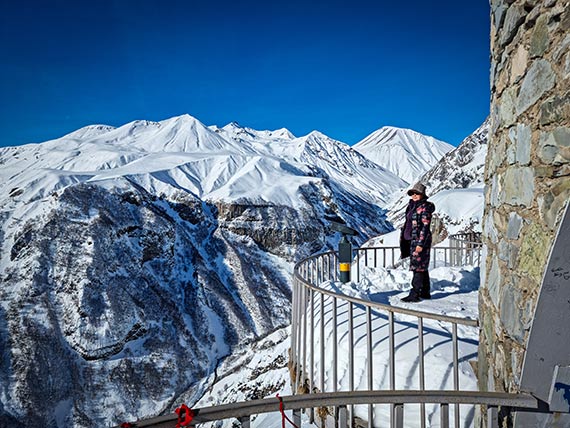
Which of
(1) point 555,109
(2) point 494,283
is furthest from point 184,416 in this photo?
(1) point 555,109

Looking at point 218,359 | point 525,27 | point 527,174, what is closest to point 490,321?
point 527,174

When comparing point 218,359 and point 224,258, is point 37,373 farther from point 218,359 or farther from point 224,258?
point 224,258

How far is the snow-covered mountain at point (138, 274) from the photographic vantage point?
34.7 m

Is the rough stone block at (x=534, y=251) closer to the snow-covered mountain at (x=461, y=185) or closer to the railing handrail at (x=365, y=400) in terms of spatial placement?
the railing handrail at (x=365, y=400)

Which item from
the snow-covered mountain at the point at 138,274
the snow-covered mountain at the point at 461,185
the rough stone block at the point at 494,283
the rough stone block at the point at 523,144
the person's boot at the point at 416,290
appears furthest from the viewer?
the snow-covered mountain at the point at 138,274

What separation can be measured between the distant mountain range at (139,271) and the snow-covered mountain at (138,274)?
149 millimetres

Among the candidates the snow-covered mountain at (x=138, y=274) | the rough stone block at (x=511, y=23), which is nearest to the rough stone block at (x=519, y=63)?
the rough stone block at (x=511, y=23)

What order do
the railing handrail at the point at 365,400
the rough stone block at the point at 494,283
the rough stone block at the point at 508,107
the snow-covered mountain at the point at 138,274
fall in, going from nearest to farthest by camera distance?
the railing handrail at the point at 365,400 → the rough stone block at the point at 508,107 → the rough stone block at the point at 494,283 → the snow-covered mountain at the point at 138,274

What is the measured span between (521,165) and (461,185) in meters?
42.7

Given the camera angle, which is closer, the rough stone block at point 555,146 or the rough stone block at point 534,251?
the rough stone block at point 555,146

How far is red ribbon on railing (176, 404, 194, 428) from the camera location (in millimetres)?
1596

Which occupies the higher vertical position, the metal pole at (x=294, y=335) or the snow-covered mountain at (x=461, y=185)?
the snow-covered mountain at (x=461, y=185)

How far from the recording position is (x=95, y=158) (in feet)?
238

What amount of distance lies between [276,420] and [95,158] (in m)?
80.1
